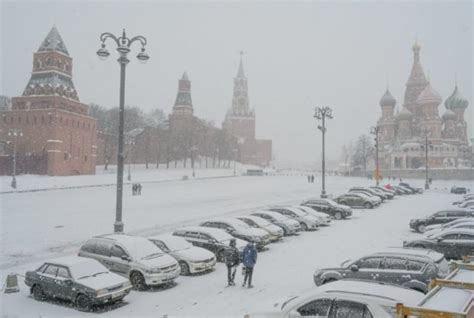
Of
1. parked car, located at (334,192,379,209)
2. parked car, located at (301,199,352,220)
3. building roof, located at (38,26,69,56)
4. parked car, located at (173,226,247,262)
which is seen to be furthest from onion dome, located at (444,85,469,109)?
parked car, located at (173,226,247,262)

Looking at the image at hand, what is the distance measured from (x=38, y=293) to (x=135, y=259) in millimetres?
2692

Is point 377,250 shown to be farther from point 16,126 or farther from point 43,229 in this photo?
point 16,126

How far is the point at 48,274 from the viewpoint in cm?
1152

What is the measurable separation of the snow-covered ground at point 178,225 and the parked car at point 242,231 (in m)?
0.55

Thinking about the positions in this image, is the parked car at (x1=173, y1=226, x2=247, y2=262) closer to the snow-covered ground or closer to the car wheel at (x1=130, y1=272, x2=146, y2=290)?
the snow-covered ground

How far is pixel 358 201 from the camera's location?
33.0 metres

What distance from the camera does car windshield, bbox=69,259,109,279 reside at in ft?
36.8

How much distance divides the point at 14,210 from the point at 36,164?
4157cm

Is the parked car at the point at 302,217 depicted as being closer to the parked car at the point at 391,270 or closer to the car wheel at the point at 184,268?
the car wheel at the point at 184,268

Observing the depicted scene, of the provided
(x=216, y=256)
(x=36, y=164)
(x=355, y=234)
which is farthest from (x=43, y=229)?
(x=36, y=164)

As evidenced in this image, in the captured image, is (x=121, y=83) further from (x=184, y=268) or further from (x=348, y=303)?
(x=348, y=303)

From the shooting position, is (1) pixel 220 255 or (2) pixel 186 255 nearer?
(2) pixel 186 255

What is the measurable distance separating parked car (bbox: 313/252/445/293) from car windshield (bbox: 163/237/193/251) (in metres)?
5.08

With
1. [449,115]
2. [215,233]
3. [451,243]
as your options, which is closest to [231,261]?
[215,233]
